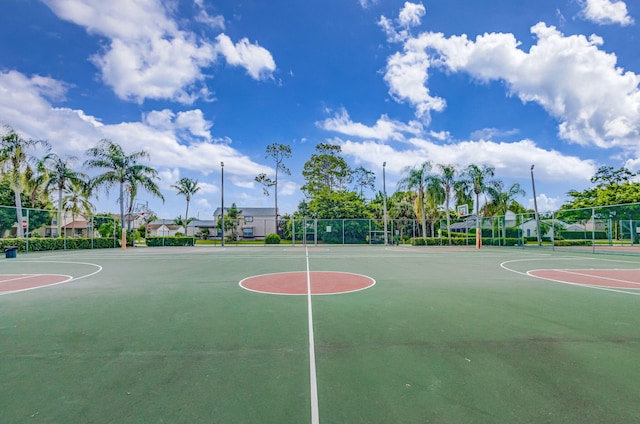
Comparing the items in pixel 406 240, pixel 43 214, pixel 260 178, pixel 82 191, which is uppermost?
pixel 260 178

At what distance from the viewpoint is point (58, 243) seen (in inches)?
954

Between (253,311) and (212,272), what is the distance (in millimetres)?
5662

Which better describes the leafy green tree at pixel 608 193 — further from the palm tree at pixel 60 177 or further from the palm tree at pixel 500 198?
the palm tree at pixel 60 177

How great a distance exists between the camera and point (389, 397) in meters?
2.73

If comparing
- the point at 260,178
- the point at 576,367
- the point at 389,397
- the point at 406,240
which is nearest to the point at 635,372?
the point at 576,367

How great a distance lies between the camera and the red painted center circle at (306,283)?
7.43 metres

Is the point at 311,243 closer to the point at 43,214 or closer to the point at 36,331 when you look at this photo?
the point at 43,214

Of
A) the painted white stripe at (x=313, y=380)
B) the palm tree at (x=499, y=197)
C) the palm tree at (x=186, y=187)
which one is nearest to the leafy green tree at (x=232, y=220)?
the palm tree at (x=186, y=187)

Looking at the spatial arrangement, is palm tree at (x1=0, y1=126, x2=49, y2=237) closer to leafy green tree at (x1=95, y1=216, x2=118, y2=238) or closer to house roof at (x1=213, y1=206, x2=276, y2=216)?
leafy green tree at (x1=95, y1=216, x2=118, y2=238)

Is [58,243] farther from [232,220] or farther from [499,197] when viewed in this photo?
[499,197]

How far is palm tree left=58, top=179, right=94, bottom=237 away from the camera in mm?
28208

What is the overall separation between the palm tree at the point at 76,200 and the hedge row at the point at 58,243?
113cm

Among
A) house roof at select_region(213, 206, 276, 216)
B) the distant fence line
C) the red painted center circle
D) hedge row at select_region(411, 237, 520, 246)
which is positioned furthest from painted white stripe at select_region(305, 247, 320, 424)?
house roof at select_region(213, 206, 276, 216)

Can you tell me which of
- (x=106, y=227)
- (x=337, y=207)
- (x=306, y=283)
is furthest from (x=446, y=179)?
(x=106, y=227)
